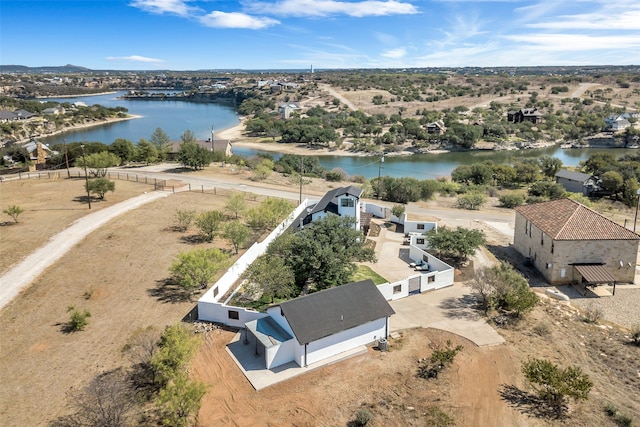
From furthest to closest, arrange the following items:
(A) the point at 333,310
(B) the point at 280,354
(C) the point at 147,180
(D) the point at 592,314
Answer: (C) the point at 147,180 → (D) the point at 592,314 → (A) the point at 333,310 → (B) the point at 280,354

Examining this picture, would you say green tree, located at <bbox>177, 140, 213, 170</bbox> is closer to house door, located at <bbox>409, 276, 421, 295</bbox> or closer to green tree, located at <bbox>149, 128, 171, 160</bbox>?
green tree, located at <bbox>149, 128, 171, 160</bbox>

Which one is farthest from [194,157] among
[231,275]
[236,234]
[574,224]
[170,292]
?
[574,224]

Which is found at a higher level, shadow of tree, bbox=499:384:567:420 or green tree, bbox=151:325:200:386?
green tree, bbox=151:325:200:386

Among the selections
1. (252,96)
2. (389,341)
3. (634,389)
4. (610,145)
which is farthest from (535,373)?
(252,96)

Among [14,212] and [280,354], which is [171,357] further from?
[14,212]

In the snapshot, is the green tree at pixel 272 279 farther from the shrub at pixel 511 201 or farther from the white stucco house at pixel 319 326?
the shrub at pixel 511 201

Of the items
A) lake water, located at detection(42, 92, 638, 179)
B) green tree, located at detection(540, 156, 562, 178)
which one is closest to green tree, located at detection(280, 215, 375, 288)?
lake water, located at detection(42, 92, 638, 179)

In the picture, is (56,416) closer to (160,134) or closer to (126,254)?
(126,254)
